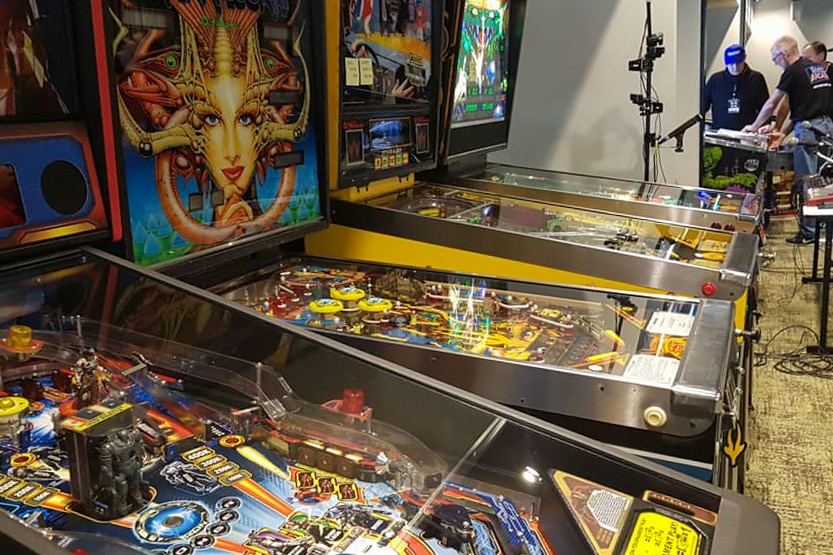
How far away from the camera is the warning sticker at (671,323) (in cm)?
167

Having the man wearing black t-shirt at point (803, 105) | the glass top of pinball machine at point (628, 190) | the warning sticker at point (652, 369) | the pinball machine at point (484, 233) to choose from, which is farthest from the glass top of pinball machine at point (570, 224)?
→ the man wearing black t-shirt at point (803, 105)

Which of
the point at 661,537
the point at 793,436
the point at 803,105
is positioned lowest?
the point at 793,436

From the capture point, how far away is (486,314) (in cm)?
187

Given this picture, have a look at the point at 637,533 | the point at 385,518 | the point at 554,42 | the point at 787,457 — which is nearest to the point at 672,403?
the point at 637,533

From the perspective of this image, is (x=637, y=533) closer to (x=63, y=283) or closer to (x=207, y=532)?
(x=207, y=532)

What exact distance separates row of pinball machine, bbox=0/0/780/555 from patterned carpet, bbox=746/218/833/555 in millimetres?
521

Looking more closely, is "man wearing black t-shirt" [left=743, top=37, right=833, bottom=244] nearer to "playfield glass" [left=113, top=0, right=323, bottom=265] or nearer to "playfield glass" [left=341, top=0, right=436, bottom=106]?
"playfield glass" [left=341, top=0, right=436, bottom=106]

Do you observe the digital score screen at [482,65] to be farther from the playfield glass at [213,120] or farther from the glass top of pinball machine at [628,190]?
the playfield glass at [213,120]

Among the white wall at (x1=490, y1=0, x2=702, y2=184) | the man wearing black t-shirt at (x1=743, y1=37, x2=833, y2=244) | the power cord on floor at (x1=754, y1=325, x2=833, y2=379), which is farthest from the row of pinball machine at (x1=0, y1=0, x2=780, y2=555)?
the man wearing black t-shirt at (x1=743, y1=37, x2=833, y2=244)

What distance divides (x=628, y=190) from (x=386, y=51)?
1.70 m

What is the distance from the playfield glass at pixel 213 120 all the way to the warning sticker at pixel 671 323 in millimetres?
1015

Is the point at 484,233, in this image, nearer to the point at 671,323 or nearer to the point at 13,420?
the point at 671,323

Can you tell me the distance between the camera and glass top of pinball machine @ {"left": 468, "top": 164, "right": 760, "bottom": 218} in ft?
11.2

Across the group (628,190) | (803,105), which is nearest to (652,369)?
(628,190)
